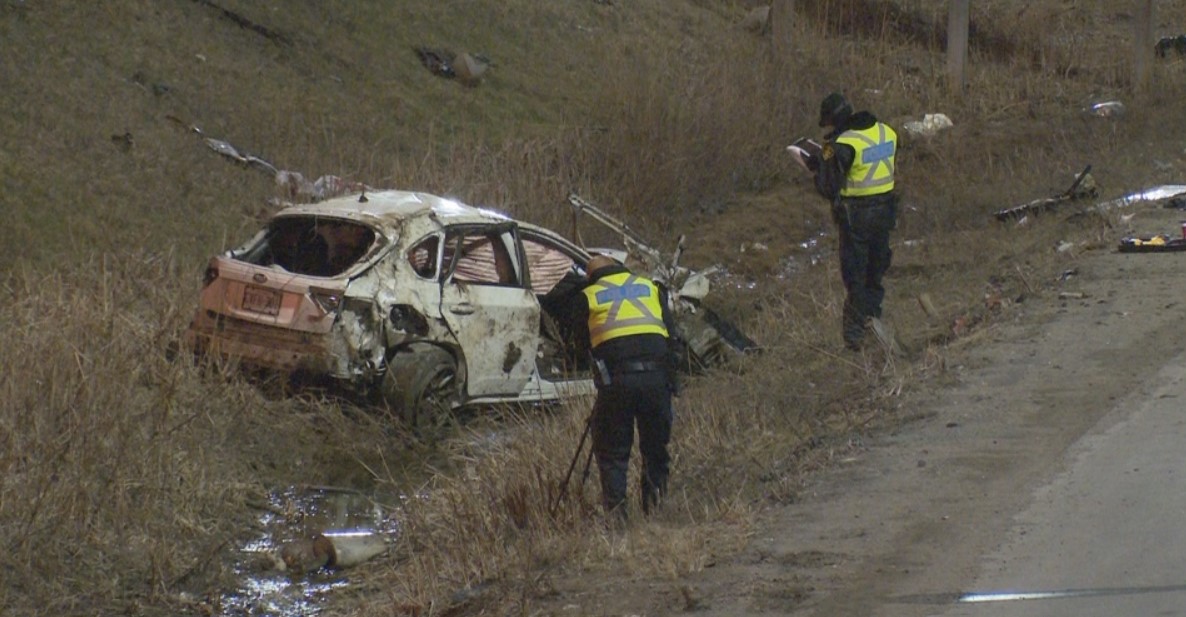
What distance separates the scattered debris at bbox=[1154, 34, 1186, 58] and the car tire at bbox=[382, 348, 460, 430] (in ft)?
56.5

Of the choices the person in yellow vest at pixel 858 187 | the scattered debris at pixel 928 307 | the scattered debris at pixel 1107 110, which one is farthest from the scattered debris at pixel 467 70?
the person in yellow vest at pixel 858 187

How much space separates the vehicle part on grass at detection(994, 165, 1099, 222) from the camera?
1673 centimetres

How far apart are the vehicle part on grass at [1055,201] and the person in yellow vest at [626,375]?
30.4ft

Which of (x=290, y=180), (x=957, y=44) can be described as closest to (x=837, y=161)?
(x=290, y=180)

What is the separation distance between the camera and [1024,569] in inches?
261

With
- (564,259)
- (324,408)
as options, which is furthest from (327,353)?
(564,259)

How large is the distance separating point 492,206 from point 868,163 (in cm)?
542

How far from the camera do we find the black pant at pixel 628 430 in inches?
331

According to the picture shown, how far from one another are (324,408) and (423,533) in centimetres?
233

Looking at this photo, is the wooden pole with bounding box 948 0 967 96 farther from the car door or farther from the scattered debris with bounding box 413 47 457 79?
the car door

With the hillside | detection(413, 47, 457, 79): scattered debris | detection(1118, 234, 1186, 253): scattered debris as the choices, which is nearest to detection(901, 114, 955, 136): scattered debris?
the hillside

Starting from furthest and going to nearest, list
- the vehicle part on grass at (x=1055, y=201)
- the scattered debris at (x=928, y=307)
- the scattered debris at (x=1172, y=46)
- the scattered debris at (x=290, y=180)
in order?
the scattered debris at (x=1172, y=46) → the vehicle part on grass at (x=1055, y=201) → the scattered debris at (x=290, y=180) → the scattered debris at (x=928, y=307)

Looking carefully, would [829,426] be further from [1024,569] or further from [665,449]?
[1024,569]

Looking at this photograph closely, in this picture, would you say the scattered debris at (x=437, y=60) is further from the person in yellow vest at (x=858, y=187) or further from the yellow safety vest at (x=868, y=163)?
the yellow safety vest at (x=868, y=163)
